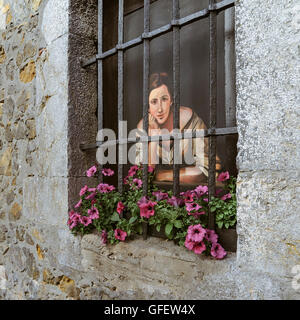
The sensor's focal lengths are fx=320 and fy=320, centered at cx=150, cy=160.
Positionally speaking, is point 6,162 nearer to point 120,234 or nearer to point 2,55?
point 2,55

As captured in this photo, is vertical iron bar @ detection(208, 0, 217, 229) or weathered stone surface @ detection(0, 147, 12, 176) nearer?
vertical iron bar @ detection(208, 0, 217, 229)

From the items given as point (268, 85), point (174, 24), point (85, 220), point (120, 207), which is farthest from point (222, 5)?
point (85, 220)

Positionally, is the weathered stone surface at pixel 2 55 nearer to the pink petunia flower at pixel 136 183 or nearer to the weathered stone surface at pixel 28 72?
the weathered stone surface at pixel 28 72

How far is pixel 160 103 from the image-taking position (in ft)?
6.84

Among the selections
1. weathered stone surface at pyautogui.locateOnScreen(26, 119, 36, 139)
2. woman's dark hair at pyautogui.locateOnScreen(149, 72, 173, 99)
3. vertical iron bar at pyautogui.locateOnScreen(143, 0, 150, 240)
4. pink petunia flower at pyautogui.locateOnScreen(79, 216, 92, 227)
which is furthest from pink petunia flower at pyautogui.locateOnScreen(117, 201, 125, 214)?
weathered stone surface at pyautogui.locateOnScreen(26, 119, 36, 139)

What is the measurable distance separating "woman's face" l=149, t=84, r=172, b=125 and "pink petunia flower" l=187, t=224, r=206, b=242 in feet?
3.07

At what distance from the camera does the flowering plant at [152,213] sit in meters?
1.30

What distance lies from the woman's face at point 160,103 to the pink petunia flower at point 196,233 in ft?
3.07

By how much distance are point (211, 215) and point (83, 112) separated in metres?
1.09

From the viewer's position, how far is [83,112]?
2012 millimetres

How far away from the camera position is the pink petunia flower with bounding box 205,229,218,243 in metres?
1.28

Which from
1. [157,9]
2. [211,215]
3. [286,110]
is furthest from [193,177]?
[157,9]

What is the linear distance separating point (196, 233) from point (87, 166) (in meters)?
0.97

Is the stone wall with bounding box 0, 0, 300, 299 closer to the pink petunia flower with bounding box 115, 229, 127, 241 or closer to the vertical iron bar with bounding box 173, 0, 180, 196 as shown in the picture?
the pink petunia flower with bounding box 115, 229, 127, 241
